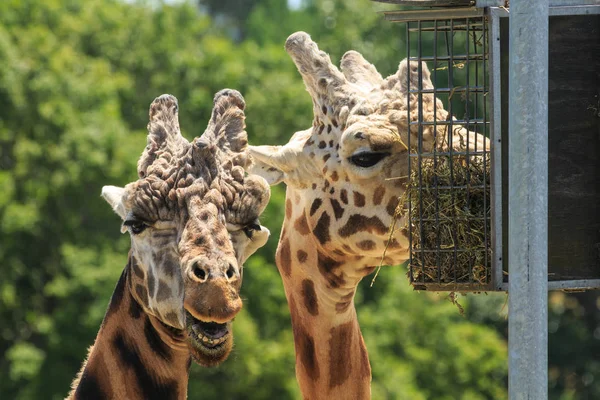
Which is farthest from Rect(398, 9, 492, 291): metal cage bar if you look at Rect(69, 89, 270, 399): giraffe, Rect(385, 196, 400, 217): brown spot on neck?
Rect(69, 89, 270, 399): giraffe

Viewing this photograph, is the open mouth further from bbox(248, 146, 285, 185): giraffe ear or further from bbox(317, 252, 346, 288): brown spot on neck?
bbox(248, 146, 285, 185): giraffe ear

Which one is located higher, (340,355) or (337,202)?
(337,202)

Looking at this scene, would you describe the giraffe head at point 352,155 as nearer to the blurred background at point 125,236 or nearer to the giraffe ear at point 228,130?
the giraffe ear at point 228,130

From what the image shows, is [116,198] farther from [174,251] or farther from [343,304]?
[343,304]

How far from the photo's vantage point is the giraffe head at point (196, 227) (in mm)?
7562

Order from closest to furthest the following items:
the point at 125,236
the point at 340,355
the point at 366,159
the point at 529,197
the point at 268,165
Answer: the point at 529,197 → the point at 366,159 → the point at 340,355 → the point at 268,165 → the point at 125,236

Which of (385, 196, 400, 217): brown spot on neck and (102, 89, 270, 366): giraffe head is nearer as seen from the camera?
(102, 89, 270, 366): giraffe head

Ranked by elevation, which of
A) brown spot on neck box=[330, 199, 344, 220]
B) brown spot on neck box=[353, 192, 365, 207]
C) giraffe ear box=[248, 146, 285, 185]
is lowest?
brown spot on neck box=[330, 199, 344, 220]

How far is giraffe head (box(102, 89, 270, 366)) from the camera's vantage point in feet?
24.8

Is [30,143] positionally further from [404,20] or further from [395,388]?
[404,20]

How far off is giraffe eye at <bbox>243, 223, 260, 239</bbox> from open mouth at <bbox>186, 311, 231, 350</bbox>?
0.58 meters

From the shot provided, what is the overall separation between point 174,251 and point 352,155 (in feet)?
6.87

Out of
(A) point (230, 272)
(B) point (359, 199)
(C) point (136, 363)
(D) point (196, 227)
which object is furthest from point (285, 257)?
(A) point (230, 272)

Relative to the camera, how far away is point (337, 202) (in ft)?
32.1
